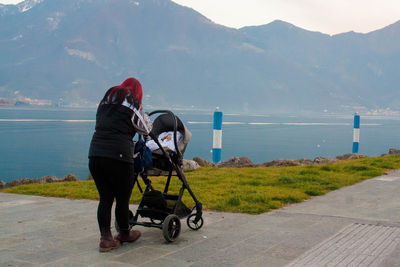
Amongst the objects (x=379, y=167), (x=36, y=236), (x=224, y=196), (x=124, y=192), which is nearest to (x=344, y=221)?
(x=224, y=196)

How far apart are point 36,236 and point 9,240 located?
0.93ft

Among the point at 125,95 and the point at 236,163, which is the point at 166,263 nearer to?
the point at 125,95

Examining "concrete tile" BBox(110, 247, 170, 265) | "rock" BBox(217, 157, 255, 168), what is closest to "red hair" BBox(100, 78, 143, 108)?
"concrete tile" BBox(110, 247, 170, 265)

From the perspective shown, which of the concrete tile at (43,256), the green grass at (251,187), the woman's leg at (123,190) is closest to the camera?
the concrete tile at (43,256)

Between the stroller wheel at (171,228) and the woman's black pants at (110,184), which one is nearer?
the woman's black pants at (110,184)

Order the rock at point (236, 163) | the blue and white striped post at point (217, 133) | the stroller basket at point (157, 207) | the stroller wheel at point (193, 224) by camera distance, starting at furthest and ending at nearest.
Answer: the rock at point (236, 163), the blue and white striped post at point (217, 133), the stroller wheel at point (193, 224), the stroller basket at point (157, 207)

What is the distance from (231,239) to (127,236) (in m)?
1.13

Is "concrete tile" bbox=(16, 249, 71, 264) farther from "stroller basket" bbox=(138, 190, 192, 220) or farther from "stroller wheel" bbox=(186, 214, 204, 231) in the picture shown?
"stroller wheel" bbox=(186, 214, 204, 231)

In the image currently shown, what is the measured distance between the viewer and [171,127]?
18.8 feet

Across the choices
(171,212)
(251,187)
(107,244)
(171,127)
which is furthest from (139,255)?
(251,187)

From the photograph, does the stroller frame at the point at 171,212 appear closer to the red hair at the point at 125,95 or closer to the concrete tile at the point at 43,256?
the red hair at the point at 125,95

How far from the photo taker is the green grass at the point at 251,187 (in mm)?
7160

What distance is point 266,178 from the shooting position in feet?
32.0

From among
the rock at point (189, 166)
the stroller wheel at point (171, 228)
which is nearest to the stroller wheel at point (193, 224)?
the stroller wheel at point (171, 228)
